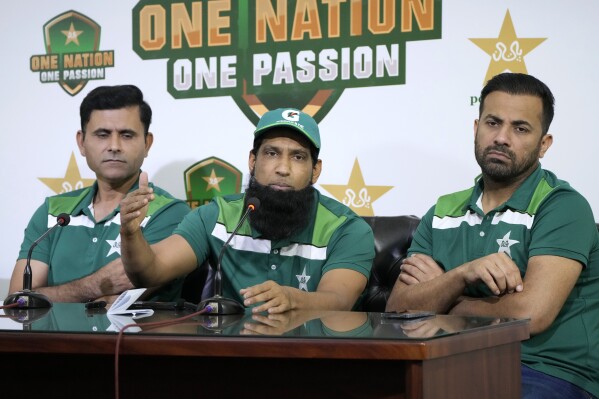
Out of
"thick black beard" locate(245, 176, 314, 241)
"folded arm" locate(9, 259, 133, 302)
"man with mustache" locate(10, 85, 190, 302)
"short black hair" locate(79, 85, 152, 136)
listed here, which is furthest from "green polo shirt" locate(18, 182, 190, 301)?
"thick black beard" locate(245, 176, 314, 241)

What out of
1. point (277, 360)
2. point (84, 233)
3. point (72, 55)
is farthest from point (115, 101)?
point (277, 360)

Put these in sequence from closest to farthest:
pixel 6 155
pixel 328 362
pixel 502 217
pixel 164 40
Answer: pixel 328 362
pixel 502 217
pixel 164 40
pixel 6 155

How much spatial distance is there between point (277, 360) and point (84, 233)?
5.68ft

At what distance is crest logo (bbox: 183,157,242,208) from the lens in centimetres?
355

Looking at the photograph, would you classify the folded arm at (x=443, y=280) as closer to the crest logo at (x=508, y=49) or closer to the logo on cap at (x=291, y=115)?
the logo on cap at (x=291, y=115)

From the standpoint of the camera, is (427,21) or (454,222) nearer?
(454,222)

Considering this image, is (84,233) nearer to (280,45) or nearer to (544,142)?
(280,45)

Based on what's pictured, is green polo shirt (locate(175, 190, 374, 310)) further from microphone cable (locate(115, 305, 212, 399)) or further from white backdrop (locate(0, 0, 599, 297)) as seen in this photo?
microphone cable (locate(115, 305, 212, 399))

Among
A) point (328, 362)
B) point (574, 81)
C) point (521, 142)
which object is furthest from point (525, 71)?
point (328, 362)

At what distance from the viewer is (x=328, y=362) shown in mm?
1645

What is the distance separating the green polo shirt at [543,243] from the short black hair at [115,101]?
4.00 ft

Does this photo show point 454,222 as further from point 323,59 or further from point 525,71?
point 323,59

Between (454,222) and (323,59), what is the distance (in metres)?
1.02

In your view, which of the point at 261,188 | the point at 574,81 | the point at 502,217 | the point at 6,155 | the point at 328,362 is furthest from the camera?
the point at 6,155
